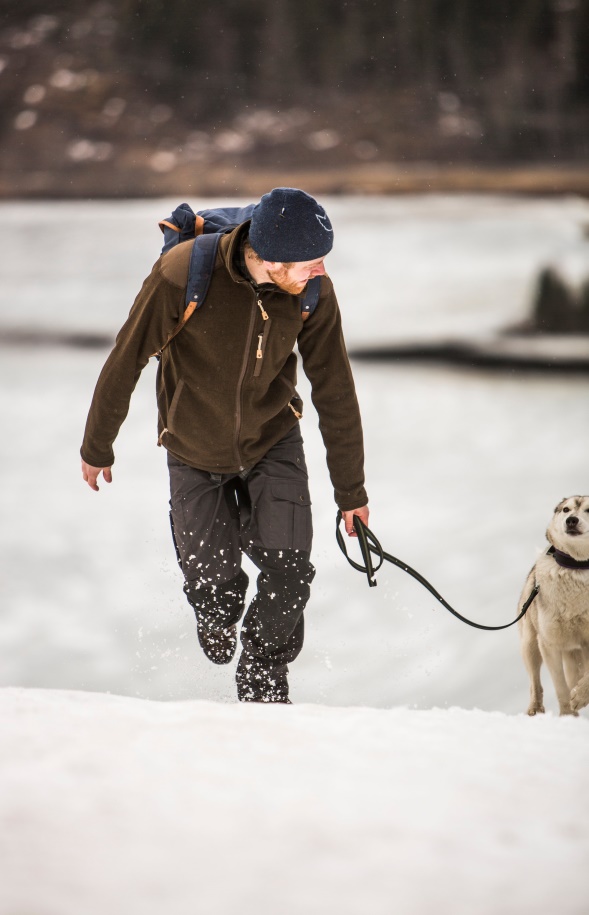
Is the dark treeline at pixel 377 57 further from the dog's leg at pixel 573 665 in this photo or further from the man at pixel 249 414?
the man at pixel 249 414

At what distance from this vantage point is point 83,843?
118 centimetres

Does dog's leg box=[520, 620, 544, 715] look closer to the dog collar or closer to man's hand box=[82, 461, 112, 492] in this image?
the dog collar

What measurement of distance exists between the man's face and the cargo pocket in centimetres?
53

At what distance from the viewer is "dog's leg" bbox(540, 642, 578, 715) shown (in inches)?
114

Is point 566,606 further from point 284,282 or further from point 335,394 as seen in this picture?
point 284,282

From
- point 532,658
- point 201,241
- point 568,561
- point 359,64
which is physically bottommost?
point 532,658

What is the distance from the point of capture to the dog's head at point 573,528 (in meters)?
2.97

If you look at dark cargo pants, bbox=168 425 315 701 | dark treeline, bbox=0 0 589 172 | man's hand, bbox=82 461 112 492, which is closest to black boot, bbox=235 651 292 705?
dark cargo pants, bbox=168 425 315 701

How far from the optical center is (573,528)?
2.97m

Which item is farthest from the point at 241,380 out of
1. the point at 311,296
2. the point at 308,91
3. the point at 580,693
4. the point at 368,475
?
the point at 308,91

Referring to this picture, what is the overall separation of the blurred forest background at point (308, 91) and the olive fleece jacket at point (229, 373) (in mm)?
6884

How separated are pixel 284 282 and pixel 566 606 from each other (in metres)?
1.53

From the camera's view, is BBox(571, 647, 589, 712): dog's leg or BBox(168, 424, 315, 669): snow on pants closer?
BBox(168, 424, 315, 669): snow on pants

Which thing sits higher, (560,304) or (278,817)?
(278,817)
